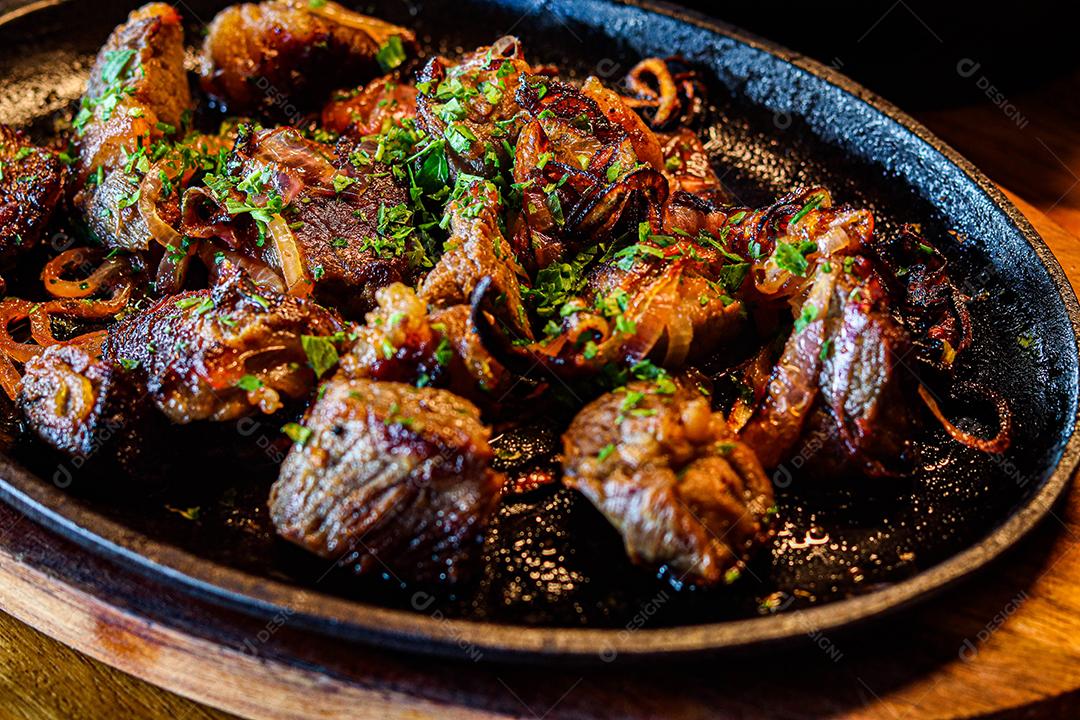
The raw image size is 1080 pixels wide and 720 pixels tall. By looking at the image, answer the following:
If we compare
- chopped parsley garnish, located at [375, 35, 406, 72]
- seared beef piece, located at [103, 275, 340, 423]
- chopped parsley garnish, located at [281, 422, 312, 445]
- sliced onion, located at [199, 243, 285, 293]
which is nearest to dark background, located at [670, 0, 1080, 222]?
chopped parsley garnish, located at [375, 35, 406, 72]

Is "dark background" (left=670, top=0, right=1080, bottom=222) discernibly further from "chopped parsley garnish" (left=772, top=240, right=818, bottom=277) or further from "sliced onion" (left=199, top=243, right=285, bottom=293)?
"sliced onion" (left=199, top=243, right=285, bottom=293)

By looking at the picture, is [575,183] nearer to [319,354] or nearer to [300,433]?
[319,354]

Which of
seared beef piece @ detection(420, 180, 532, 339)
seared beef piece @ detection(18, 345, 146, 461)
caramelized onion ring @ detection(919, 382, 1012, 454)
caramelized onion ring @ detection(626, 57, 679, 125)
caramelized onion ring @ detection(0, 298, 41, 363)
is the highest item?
caramelized onion ring @ detection(919, 382, 1012, 454)

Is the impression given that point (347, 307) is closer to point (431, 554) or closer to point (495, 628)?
point (431, 554)

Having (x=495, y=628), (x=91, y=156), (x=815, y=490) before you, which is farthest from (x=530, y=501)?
(x=91, y=156)

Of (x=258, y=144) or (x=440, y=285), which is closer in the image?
(x=440, y=285)

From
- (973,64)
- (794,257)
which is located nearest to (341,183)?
(794,257)
